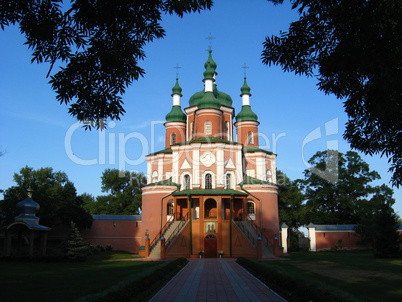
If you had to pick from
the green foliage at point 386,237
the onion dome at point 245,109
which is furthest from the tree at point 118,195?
the green foliage at point 386,237

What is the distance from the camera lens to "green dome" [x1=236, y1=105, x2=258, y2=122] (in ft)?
125

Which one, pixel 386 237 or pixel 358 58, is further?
pixel 386 237

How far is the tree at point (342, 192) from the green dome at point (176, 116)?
49.7ft

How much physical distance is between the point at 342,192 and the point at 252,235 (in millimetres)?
15894

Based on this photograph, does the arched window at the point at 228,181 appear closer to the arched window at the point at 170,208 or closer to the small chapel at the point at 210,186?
the small chapel at the point at 210,186

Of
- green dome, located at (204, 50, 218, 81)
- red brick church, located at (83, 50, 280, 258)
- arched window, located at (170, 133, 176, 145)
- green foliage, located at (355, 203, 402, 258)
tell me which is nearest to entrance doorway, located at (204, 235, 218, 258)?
red brick church, located at (83, 50, 280, 258)

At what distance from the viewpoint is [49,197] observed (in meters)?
37.4

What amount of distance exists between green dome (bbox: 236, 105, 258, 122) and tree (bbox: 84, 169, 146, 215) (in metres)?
17.8

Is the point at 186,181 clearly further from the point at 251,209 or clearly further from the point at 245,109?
the point at 245,109

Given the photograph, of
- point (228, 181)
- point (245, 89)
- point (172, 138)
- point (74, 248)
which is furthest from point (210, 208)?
point (245, 89)

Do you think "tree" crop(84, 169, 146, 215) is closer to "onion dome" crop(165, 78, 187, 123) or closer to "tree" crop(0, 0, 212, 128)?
"onion dome" crop(165, 78, 187, 123)

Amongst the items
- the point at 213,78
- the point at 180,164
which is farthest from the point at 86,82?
the point at 213,78

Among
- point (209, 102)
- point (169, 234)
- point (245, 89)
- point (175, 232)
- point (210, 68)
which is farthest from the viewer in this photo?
point (245, 89)

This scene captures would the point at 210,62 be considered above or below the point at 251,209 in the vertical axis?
above
